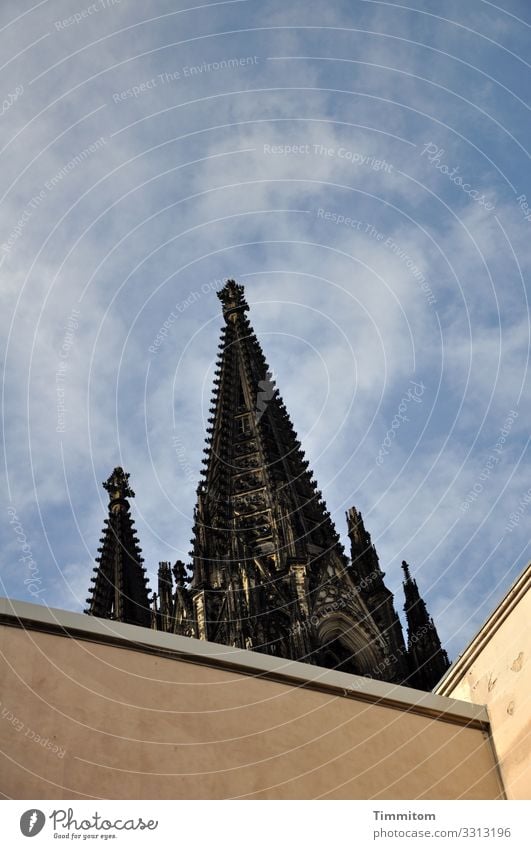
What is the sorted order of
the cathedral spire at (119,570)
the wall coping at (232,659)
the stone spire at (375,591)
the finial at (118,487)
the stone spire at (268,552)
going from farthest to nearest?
1. the finial at (118,487)
2. the cathedral spire at (119,570)
3. the stone spire at (375,591)
4. the stone spire at (268,552)
5. the wall coping at (232,659)

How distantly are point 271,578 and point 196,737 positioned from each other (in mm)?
29191

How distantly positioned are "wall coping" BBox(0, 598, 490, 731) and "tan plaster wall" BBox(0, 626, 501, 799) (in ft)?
0.17

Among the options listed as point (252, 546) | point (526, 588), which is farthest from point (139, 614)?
point (526, 588)

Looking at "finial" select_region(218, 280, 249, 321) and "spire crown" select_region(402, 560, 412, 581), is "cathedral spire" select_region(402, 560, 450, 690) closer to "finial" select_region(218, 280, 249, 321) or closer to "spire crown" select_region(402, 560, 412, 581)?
"spire crown" select_region(402, 560, 412, 581)

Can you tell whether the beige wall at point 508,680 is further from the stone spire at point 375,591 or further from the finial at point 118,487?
the finial at point 118,487

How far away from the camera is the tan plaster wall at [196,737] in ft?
22.5

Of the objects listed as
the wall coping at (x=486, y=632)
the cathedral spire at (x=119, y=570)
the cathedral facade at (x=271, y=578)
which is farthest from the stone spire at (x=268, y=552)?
the wall coping at (x=486, y=632)

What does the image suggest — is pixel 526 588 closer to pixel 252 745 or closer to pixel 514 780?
pixel 514 780

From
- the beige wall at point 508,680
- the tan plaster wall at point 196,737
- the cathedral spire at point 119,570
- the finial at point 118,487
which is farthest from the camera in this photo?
the finial at point 118,487

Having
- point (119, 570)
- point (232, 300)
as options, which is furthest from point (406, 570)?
point (232, 300)

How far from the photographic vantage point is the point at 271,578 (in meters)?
36.5

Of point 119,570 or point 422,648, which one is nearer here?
point 422,648

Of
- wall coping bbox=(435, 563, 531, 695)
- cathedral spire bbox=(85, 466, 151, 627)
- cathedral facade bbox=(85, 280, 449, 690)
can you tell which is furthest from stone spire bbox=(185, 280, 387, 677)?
wall coping bbox=(435, 563, 531, 695)

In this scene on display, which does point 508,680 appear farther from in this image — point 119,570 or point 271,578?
point 119,570
